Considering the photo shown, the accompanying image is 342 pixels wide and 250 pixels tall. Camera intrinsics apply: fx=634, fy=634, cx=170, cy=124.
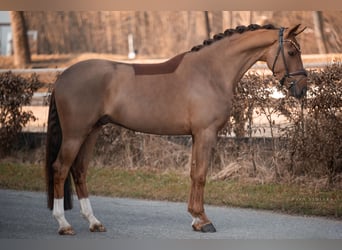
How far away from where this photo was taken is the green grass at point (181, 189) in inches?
299

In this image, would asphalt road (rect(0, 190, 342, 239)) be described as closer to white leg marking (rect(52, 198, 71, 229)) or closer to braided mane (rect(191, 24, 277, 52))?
white leg marking (rect(52, 198, 71, 229))

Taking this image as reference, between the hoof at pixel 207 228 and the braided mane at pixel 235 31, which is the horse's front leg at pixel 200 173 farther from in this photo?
the braided mane at pixel 235 31

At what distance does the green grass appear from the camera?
7598 mm

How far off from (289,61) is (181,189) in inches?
115

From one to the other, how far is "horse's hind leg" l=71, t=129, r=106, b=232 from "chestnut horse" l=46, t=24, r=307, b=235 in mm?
10

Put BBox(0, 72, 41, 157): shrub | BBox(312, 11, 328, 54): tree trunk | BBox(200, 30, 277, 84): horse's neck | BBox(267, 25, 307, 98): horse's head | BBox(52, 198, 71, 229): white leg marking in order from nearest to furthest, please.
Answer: BBox(52, 198, 71, 229): white leg marking, BBox(267, 25, 307, 98): horse's head, BBox(200, 30, 277, 84): horse's neck, BBox(0, 72, 41, 157): shrub, BBox(312, 11, 328, 54): tree trunk

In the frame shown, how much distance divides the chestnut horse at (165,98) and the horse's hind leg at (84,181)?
0.4 inches

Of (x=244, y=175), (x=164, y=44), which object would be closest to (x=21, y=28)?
(x=164, y=44)

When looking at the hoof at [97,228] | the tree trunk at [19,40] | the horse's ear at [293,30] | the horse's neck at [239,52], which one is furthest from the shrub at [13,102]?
the horse's ear at [293,30]

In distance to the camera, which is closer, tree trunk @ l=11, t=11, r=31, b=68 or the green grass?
the green grass

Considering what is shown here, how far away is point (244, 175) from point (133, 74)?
3128mm

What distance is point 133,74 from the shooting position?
6422 millimetres

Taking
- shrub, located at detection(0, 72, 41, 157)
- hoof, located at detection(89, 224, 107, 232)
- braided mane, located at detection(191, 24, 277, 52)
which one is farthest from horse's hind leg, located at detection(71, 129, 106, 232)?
shrub, located at detection(0, 72, 41, 157)

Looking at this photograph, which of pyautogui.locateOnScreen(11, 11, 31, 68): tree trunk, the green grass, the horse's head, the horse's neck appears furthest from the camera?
pyautogui.locateOnScreen(11, 11, 31, 68): tree trunk
